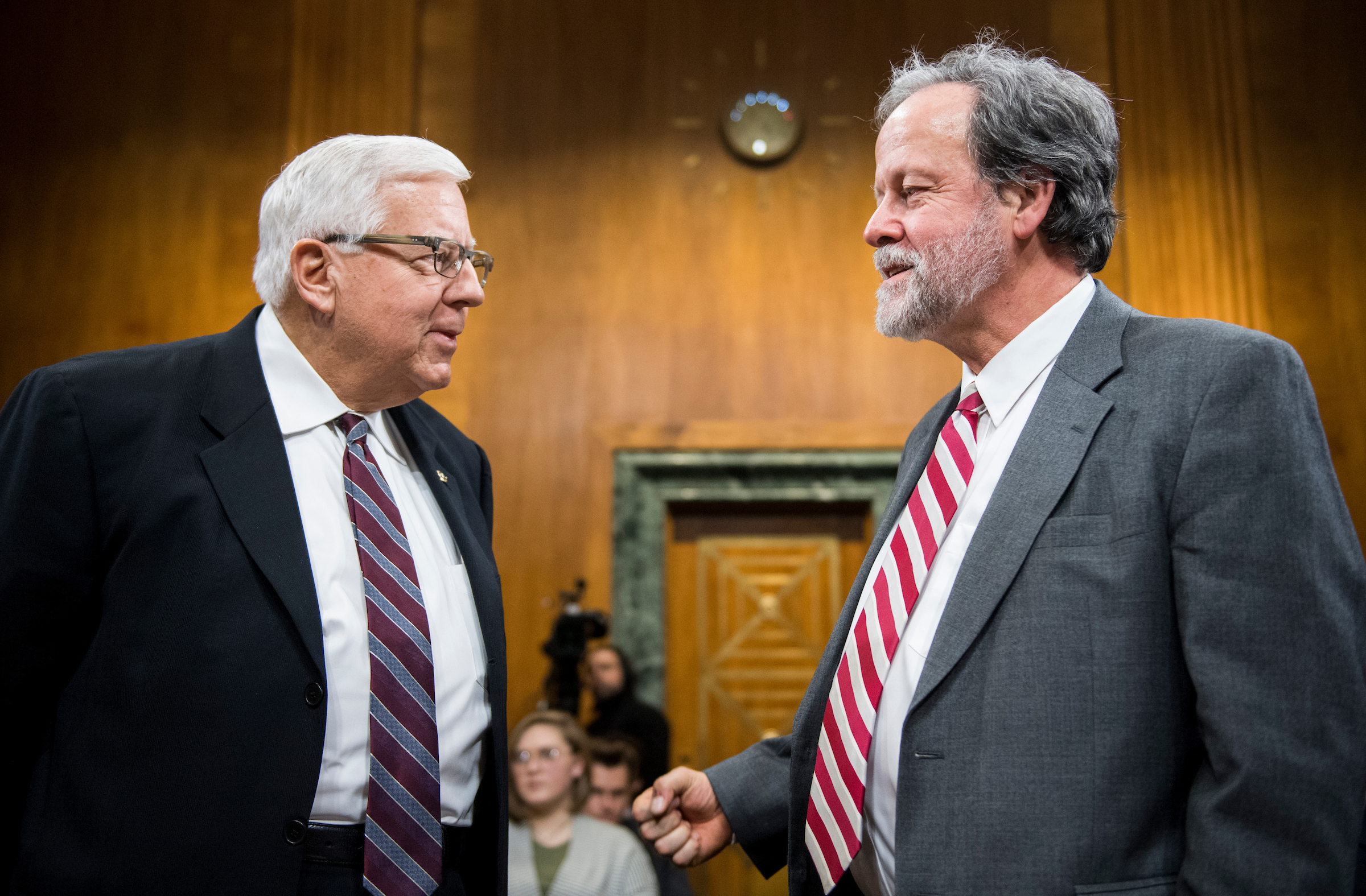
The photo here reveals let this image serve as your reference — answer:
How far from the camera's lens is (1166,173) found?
5.03 meters

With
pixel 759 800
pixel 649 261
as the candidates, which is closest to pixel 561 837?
pixel 759 800

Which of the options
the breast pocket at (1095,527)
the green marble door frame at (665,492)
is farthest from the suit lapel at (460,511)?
the green marble door frame at (665,492)

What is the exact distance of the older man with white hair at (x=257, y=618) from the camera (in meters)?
1.29

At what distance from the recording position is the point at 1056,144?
1561 mm

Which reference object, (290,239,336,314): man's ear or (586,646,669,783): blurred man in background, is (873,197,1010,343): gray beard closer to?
(290,239,336,314): man's ear

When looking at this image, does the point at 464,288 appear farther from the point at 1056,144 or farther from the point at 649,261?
the point at 649,261

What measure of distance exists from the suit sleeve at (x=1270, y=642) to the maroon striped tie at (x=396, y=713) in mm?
968

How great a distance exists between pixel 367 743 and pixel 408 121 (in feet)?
14.1

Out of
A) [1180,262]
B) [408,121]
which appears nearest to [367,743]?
[408,121]

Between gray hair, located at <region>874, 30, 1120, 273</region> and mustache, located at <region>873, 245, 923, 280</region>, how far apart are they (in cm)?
16

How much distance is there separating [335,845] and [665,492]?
11.8 feet

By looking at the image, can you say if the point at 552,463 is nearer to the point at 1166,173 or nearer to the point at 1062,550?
the point at 1166,173

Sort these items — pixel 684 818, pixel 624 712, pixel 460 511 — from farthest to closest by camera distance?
pixel 624 712 → pixel 460 511 → pixel 684 818

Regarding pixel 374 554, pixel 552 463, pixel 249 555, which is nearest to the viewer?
pixel 249 555
